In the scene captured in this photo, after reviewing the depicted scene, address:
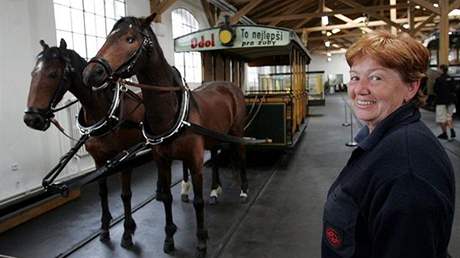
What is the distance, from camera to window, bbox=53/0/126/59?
16.7 feet

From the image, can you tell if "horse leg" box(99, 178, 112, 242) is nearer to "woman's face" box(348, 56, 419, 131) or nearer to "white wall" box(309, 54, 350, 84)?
"woman's face" box(348, 56, 419, 131)

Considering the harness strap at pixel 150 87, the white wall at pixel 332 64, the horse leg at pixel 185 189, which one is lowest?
the horse leg at pixel 185 189

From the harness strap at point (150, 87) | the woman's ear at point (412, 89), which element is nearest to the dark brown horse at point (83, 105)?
the harness strap at point (150, 87)

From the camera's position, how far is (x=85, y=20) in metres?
5.61

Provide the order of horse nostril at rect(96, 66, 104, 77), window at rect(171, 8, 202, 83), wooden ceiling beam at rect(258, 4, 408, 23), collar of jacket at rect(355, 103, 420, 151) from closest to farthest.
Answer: collar of jacket at rect(355, 103, 420, 151), horse nostril at rect(96, 66, 104, 77), window at rect(171, 8, 202, 83), wooden ceiling beam at rect(258, 4, 408, 23)

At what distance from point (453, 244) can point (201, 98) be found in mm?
2620

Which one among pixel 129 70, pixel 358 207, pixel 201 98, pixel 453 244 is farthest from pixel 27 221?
pixel 453 244

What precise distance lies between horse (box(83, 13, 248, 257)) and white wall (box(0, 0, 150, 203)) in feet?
6.84

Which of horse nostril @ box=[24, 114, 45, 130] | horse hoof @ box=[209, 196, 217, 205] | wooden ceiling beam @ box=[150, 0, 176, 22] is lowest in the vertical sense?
horse hoof @ box=[209, 196, 217, 205]

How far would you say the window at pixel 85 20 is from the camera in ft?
16.7

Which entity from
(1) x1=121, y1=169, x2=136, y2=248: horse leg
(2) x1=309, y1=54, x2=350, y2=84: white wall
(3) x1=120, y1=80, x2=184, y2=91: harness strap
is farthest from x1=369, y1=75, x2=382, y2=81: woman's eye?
(2) x1=309, y1=54, x2=350, y2=84: white wall

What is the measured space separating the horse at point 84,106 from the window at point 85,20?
263cm

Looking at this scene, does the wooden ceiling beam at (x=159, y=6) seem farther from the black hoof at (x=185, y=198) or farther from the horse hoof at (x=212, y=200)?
the horse hoof at (x=212, y=200)

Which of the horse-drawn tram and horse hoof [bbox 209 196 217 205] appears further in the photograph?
the horse-drawn tram
